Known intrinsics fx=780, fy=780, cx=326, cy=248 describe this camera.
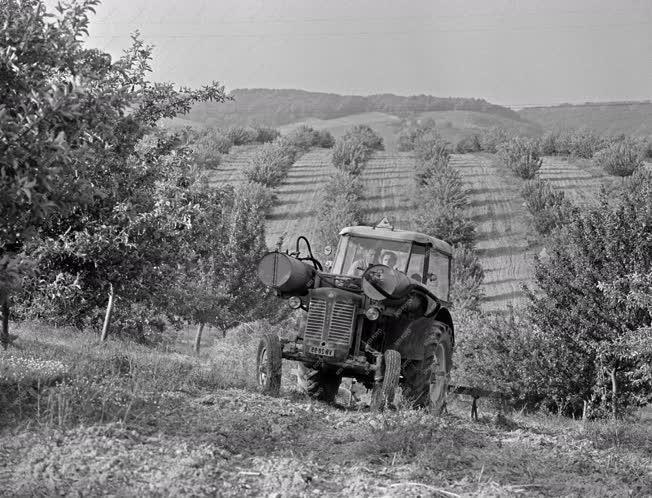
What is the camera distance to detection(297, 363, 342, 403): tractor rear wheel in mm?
10586

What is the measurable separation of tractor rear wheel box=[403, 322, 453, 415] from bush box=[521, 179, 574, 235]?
33.5 metres

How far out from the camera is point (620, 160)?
200 ft

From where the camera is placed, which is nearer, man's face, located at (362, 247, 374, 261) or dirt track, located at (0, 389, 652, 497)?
dirt track, located at (0, 389, 652, 497)

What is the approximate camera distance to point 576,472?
21.7 feet

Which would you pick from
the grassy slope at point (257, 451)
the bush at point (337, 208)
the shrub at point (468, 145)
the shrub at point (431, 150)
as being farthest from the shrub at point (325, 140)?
the grassy slope at point (257, 451)

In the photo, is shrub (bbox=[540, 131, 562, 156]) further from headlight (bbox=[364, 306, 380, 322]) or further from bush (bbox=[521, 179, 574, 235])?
headlight (bbox=[364, 306, 380, 322])

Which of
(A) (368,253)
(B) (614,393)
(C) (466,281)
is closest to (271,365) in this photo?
(A) (368,253)

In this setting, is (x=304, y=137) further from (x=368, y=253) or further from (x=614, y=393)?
(x=368, y=253)

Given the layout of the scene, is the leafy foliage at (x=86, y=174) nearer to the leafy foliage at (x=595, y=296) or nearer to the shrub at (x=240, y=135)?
the leafy foliage at (x=595, y=296)

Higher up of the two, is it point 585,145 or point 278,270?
point 585,145

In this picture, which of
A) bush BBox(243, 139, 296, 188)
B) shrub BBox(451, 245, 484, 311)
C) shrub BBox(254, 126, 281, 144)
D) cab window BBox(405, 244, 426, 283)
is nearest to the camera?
cab window BBox(405, 244, 426, 283)

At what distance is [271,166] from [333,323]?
49.7 metres

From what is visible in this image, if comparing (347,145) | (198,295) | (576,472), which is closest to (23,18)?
(576,472)

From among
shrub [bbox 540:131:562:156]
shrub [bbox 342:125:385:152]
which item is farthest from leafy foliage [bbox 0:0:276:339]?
shrub [bbox 540:131:562:156]
